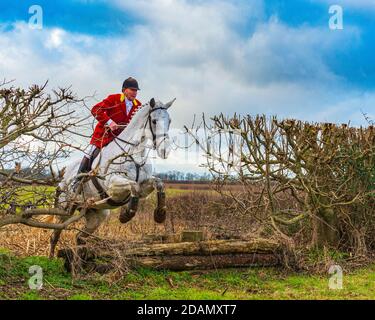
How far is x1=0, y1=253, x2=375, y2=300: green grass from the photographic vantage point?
832 centimetres

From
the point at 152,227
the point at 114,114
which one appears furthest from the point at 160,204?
the point at 152,227

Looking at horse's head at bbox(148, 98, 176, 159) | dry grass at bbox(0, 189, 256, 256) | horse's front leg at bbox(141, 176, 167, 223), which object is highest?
horse's head at bbox(148, 98, 176, 159)

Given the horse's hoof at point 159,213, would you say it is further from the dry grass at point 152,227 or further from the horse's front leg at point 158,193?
the dry grass at point 152,227

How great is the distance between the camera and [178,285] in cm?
920

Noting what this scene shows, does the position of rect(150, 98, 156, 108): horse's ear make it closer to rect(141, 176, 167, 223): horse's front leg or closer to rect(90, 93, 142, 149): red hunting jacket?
rect(90, 93, 142, 149): red hunting jacket

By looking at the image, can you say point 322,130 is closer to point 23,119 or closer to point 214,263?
point 214,263

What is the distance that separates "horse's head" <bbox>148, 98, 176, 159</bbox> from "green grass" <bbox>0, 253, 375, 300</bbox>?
6.80 ft

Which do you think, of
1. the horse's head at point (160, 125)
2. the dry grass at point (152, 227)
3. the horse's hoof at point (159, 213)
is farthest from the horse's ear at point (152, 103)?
the dry grass at point (152, 227)

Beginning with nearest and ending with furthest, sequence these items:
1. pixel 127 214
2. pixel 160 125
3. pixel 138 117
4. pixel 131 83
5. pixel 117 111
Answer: pixel 160 125, pixel 127 214, pixel 138 117, pixel 131 83, pixel 117 111

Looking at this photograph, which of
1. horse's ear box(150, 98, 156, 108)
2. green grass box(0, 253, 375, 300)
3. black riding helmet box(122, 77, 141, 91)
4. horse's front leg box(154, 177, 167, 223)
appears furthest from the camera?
black riding helmet box(122, 77, 141, 91)

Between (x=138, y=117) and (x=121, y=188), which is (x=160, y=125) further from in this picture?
(x=121, y=188)

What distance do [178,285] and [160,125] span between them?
261cm

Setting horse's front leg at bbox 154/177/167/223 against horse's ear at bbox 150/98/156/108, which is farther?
horse's ear at bbox 150/98/156/108

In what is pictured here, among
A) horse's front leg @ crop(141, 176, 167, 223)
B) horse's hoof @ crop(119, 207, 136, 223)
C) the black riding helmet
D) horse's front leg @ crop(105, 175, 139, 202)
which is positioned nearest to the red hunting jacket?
the black riding helmet
